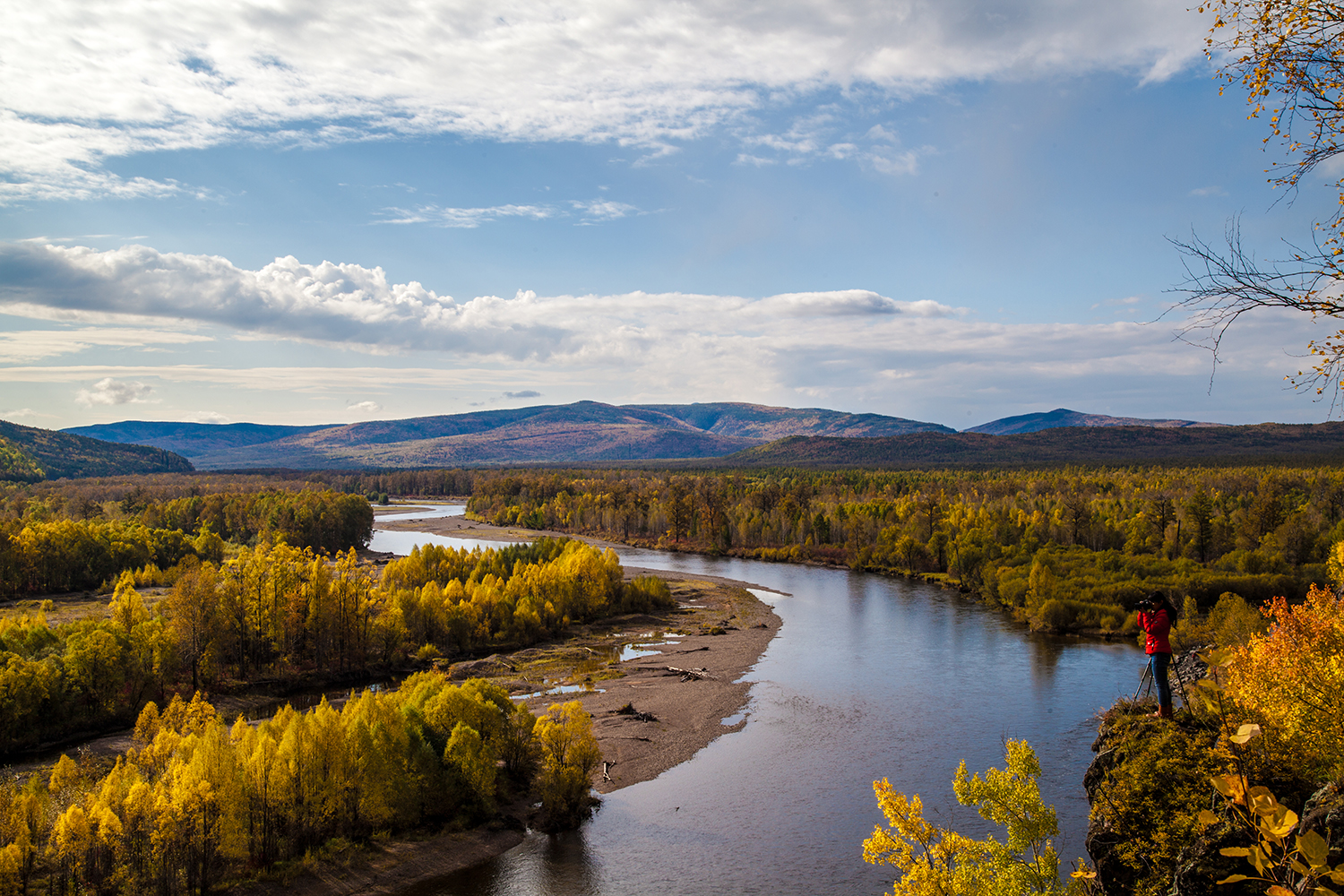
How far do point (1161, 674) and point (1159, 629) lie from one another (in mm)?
1674

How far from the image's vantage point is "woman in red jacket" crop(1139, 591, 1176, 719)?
16984 mm

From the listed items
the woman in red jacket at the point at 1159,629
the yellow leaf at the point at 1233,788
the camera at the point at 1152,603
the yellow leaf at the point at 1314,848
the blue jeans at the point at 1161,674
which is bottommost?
the blue jeans at the point at 1161,674

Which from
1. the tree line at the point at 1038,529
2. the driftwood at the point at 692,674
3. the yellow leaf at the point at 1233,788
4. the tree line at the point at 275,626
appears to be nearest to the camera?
the yellow leaf at the point at 1233,788

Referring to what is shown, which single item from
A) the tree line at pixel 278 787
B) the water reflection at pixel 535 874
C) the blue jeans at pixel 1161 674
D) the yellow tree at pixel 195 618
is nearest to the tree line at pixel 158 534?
the yellow tree at pixel 195 618

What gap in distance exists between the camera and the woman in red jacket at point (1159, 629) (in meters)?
17.0

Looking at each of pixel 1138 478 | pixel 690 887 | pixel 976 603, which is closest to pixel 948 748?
pixel 690 887

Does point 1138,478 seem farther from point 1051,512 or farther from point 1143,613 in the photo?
point 1143,613

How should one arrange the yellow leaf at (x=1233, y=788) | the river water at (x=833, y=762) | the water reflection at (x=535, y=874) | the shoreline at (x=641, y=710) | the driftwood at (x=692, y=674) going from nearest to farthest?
1. the yellow leaf at (x=1233, y=788)
2. the water reflection at (x=535, y=874)
3. the river water at (x=833, y=762)
4. the shoreline at (x=641, y=710)
5. the driftwood at (x=692, y=674)

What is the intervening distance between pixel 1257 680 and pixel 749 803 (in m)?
23.2

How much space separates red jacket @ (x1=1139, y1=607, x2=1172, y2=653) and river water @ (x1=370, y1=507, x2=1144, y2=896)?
14334 millimetres

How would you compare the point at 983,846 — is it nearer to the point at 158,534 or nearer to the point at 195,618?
the point at 195,618

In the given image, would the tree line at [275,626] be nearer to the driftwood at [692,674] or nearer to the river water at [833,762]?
the driftwood at [692,674]

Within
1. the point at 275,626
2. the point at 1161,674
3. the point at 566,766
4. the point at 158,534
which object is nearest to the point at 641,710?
the point at 566,766

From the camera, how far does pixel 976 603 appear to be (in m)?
84.6
